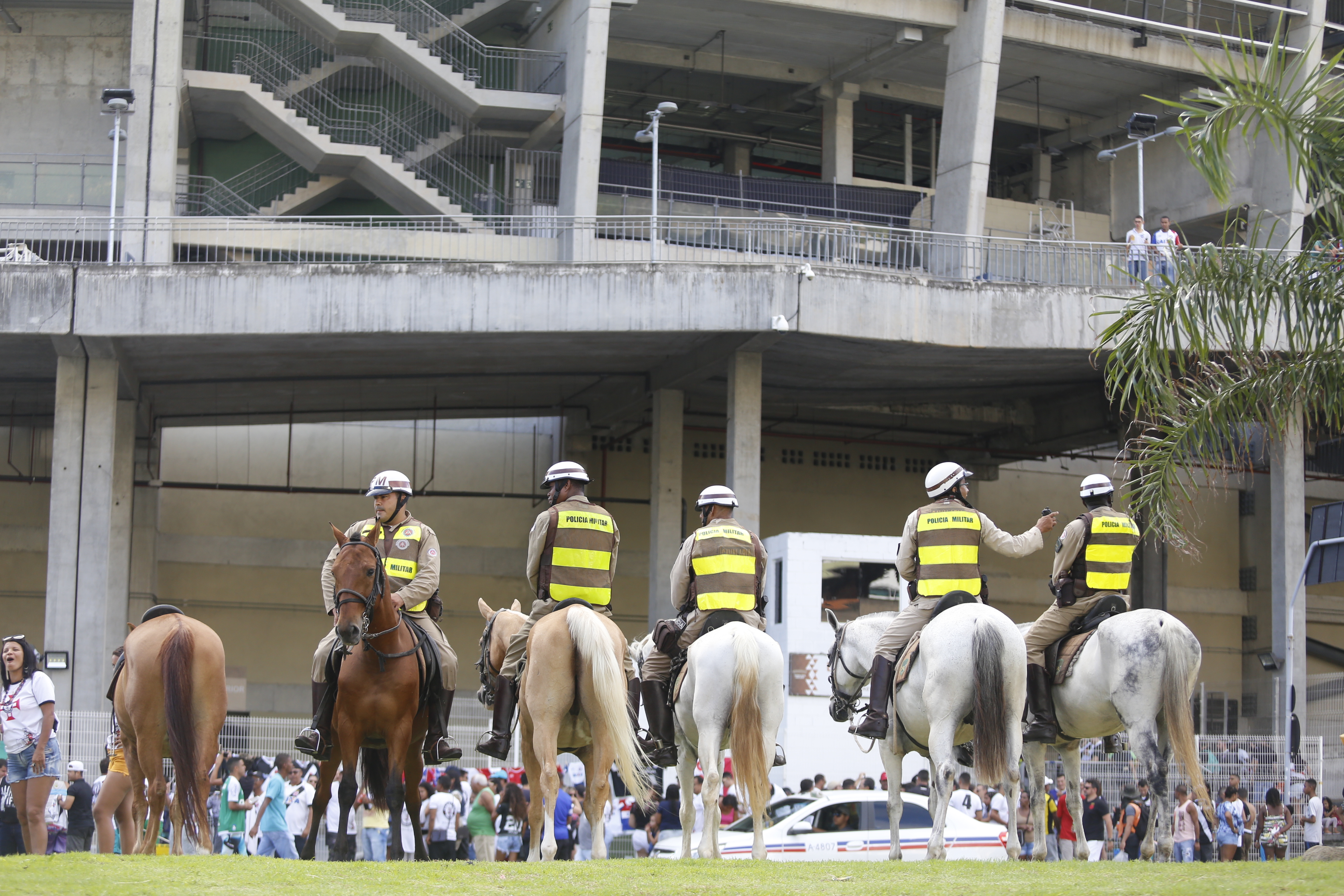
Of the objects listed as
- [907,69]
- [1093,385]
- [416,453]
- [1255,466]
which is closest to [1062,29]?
[907,69]

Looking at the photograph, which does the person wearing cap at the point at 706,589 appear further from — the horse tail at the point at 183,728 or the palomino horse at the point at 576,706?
the horse tail at the point at 183,728

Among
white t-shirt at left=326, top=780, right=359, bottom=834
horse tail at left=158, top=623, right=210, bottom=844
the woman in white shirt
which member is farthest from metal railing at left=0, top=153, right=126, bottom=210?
horse tail at left=158, top=623, right=210, bottom=844

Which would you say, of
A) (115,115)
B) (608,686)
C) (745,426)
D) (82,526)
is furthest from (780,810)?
(115,115)

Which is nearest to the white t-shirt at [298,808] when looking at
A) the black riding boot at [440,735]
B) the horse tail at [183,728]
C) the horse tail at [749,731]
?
the black riding boot at [440,735]

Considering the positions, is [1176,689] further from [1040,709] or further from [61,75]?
[61,75]

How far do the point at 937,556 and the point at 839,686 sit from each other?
6.95ft

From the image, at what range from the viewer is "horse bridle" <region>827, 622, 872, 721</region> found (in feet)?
43.7

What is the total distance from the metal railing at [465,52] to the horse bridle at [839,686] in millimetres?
22444

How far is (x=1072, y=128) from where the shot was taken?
40969 mm

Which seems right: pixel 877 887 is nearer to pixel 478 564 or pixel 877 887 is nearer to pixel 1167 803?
pixel 1167 803

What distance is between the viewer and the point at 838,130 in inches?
1471

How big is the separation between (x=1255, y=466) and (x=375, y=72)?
2317cm

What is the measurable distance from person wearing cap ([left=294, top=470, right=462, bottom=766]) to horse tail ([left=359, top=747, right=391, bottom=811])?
365 mm

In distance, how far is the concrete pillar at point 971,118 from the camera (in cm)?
3316
